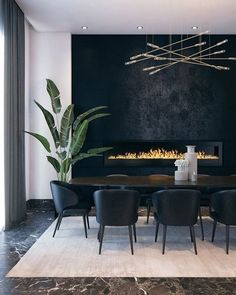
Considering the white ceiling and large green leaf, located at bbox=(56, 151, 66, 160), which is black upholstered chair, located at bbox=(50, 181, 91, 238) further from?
the white ceiling

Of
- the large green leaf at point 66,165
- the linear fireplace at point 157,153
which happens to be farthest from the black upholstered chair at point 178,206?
the linear fireplace at point 157,153

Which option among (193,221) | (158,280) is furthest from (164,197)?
(158,280)

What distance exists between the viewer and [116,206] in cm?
428

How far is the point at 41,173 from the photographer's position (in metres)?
7.28

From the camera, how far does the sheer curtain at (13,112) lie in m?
5.46

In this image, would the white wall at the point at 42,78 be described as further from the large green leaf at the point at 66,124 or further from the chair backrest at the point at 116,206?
the chair backrest at the point at 116,206

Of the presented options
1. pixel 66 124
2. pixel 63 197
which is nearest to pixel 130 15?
pixel 66 124

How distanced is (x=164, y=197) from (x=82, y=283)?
1428 mm

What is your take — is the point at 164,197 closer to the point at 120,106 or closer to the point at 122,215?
the point at 122,215

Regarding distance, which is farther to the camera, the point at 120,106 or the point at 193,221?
the point at 120,106

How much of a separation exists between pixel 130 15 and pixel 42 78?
2231mm

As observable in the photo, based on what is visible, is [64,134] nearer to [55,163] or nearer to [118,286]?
[55,163]

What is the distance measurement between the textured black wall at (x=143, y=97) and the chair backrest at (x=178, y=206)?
3194 mm

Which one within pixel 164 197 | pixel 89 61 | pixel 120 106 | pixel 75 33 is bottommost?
pixel 164 197
